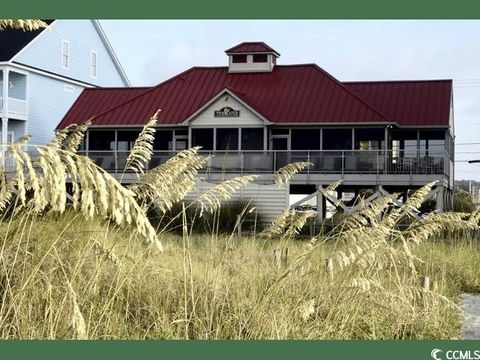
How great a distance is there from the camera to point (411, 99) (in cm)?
3212

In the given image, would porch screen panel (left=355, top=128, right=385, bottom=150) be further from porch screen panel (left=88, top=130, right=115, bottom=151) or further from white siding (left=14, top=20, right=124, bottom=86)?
white siding (left=14, top=20, right=124, bottom=86)

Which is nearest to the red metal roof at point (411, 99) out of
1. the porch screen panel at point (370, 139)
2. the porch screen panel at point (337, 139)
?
the porch screen panel at point (370, 139)

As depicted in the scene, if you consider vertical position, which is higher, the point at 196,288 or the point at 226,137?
the point at 226,137

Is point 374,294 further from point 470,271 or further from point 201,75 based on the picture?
point 201,75

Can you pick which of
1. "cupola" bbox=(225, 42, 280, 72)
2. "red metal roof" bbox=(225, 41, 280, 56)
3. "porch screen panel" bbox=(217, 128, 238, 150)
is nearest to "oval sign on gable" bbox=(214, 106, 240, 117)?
"porch screen panel" bbox=(217, 128, 238, 150)

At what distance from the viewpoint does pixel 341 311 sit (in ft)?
20.1

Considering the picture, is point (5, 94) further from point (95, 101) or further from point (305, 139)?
point (305, 139)

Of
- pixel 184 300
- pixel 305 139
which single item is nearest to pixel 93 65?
pixel 305 139

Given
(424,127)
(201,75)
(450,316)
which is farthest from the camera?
(201,75)

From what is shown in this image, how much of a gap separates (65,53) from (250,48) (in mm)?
11393

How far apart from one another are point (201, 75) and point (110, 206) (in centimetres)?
3254

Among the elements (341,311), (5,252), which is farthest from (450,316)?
(5,252)

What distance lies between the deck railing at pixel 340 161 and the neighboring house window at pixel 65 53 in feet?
35.2

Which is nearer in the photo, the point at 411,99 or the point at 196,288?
the point at 196,288
